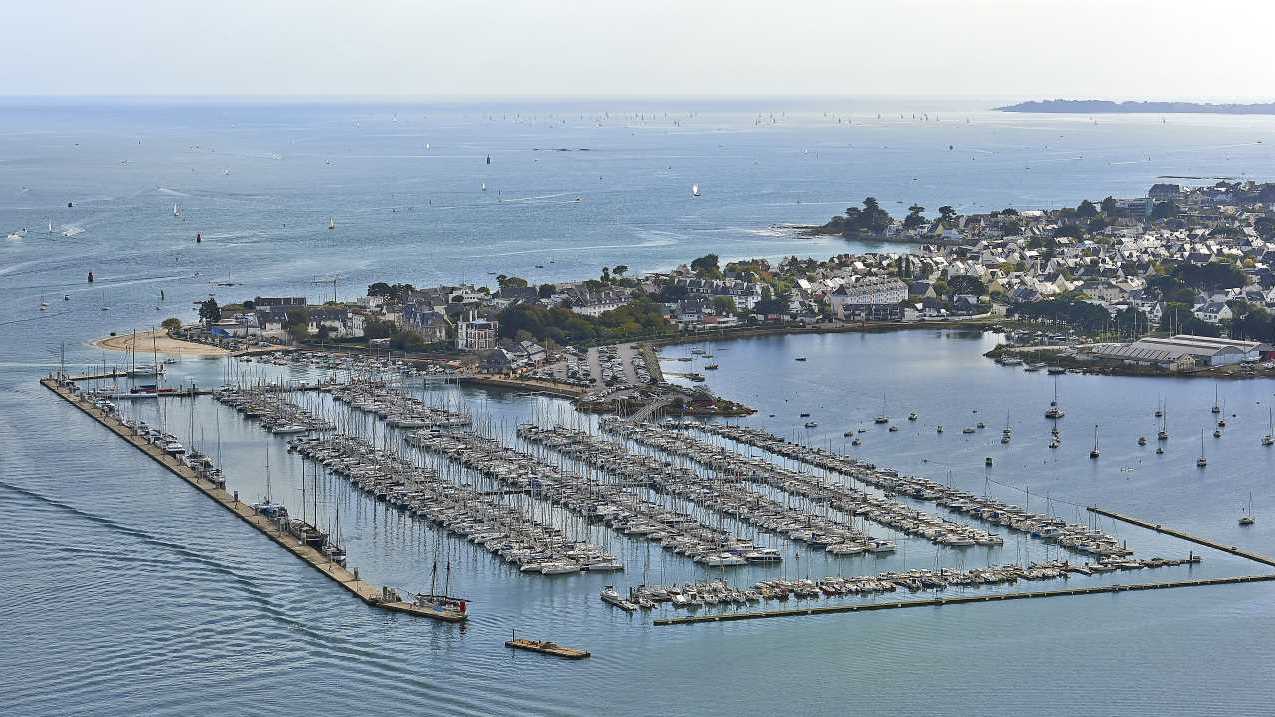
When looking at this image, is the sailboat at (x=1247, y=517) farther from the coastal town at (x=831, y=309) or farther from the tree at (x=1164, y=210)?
the tree at (x=1164, y=210)

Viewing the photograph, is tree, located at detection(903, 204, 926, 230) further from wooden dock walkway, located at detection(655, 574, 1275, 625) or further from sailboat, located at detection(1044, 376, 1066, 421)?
wooden dock walkway, located at detection(655, 574, 1275, 625)

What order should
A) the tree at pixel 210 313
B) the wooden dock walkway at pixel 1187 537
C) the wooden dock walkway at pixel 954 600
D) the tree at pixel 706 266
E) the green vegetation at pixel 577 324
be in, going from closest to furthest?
the wooden dock walkway at pixel 954 600 < the wooden dock walkway at pixel 1187 537 < the green vegetation at pixel 577 324 < the tree at pixel 210 313 < the tree at pixel 706 266

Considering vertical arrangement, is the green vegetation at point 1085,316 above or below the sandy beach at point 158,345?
above

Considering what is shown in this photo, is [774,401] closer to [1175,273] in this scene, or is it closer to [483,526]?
[483,526]

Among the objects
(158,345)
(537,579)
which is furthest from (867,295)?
(537,579)

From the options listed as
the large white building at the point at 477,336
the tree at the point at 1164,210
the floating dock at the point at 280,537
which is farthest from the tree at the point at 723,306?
the tree at the point at 1164,210

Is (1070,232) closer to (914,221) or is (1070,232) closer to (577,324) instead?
(914,221)

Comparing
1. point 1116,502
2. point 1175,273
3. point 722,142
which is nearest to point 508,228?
point 1175,273

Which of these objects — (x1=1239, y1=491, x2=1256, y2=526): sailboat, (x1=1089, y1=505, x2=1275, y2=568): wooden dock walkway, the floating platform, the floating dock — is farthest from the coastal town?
the floating platform
